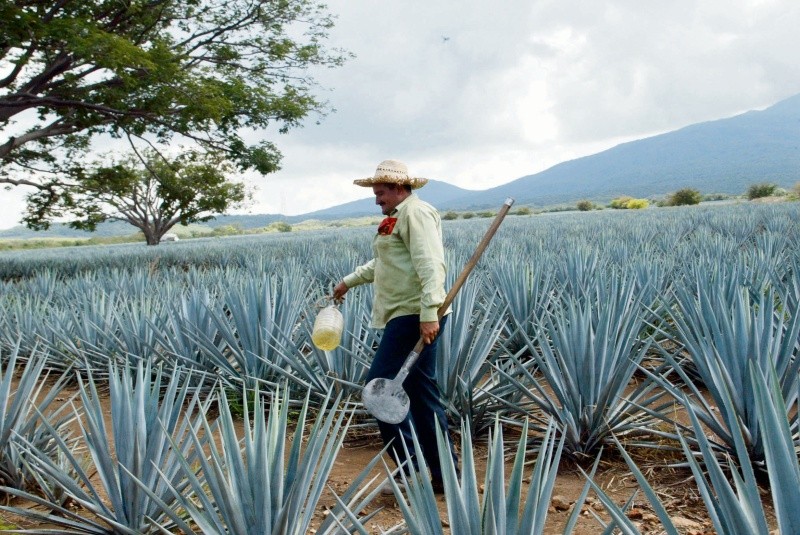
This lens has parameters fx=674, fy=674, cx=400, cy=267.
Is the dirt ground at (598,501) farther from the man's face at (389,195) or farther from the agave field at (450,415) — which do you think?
the man's face at (389,195)

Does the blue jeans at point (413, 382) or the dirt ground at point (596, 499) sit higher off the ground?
the blue jeans at point (413, 382)

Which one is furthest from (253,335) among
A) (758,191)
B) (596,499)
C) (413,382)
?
(758,191)

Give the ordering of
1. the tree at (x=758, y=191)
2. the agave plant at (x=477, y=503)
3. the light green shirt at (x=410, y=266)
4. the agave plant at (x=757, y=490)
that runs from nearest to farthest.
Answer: the agave plant at (x=757, y=490), the agave plant at (x=477, y=503), the light green shirt at (x=410, y=266), the tree at (x=758, y=191)

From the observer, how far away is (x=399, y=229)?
2.43 meters

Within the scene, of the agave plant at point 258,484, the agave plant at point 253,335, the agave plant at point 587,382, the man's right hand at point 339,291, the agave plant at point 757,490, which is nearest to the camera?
the agave plant at point 757,490

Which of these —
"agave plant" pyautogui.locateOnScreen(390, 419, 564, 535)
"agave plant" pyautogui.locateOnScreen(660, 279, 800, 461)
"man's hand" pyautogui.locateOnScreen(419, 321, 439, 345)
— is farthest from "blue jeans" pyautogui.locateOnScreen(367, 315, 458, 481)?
"agave plant" pyautogui.locateOnScreen(390, 419, 564, 535)

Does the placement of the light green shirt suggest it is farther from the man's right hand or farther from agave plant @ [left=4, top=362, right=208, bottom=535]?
agave plant @ [left=4, top=362, right=208, bottom=535]

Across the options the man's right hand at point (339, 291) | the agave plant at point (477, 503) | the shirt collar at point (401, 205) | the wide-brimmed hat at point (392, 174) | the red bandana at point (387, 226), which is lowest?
the agave plant at point (477, 503)

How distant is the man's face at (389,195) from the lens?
247 cm

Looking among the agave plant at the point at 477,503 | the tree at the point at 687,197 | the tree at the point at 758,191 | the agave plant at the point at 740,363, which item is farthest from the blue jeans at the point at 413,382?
the tree at the point at 758,191

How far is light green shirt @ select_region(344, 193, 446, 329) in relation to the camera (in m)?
2.32

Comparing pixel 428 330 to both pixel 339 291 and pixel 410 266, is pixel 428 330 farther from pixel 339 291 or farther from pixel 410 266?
pixel 339 291

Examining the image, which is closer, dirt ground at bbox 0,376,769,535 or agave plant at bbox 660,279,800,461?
dirt ground at bbox 0,376,769,535

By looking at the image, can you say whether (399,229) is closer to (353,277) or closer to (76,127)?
(353,277)
